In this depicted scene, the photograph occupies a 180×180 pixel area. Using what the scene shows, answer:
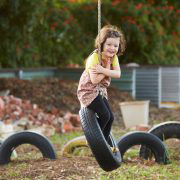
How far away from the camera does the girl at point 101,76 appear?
4.23 metres

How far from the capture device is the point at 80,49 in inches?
634

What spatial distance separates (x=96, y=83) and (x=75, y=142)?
2.19m

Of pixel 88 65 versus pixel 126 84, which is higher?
pixel 88 65

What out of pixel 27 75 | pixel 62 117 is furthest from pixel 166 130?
pixel 27 75

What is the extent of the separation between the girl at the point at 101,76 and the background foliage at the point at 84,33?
31.7 ft

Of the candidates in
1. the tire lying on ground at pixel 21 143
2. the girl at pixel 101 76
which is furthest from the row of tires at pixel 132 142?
the girl at pixel 101 76

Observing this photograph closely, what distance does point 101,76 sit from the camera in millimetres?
4223

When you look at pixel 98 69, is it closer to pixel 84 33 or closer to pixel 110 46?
pixel 110 46

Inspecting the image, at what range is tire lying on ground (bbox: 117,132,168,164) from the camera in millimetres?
5531

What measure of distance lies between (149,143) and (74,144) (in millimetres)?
1152

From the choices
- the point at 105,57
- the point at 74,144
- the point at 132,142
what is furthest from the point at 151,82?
the point at 105,57

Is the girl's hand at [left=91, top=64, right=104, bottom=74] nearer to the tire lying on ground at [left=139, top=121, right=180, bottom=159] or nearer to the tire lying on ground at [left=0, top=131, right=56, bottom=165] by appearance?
the tire lying on ground at [left=0, top=131, right=56, bottom=165]

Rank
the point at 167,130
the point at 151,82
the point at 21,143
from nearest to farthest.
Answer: the point at 21,143, the point at 167,130, the point at 151,82

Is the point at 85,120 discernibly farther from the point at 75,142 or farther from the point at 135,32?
the point at 135,32
